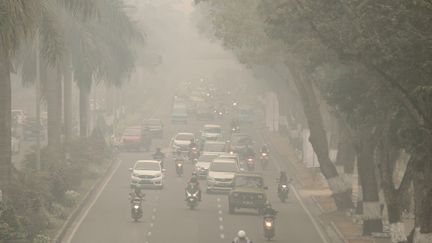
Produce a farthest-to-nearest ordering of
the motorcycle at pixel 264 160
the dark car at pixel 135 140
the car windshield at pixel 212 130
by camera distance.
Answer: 1. the car windshield at pixel 212 130
2. the dark car at pixel 135 140
3. the motorcycle at pixel 264 160

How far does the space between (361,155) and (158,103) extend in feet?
342

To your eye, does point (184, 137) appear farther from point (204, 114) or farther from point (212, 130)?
point (204, 114)

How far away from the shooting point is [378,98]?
123ft

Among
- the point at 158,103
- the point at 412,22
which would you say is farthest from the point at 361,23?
the point at 158,103

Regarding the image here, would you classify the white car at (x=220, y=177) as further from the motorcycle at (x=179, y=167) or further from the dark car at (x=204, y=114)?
the dark car at (x=204, y=114)

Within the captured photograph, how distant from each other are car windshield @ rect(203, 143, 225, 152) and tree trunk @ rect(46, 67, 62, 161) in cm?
1752

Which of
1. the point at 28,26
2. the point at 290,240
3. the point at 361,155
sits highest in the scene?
the point at 28,26

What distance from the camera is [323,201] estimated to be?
59.6 meters

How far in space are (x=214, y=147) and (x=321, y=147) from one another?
942 inches

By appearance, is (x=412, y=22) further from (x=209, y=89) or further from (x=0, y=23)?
(x=209, y=89)

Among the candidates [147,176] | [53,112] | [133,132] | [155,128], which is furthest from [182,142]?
[53,112]

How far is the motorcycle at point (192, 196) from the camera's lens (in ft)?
180

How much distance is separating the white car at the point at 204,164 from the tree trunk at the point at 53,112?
30.9 ft

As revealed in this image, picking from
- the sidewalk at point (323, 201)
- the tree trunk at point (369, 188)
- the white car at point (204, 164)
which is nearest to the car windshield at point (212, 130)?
the sidewalk at point (323, 201)
